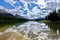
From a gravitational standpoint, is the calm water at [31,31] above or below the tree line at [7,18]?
below

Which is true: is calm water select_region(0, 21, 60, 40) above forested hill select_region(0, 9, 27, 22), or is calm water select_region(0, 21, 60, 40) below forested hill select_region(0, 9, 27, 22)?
below

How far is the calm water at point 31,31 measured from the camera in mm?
1504

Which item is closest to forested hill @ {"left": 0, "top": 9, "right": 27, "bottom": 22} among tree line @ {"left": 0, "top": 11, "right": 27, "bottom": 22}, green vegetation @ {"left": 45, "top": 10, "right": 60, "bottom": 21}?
tree line @ {"left": 0, "top": 11, "right": 27, "bottom": 22}

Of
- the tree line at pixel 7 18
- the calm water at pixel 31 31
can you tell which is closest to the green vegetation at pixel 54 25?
the calm water at pixel 31 31

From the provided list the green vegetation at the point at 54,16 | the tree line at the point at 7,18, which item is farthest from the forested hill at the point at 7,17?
the green vegetation at the point at 54,16

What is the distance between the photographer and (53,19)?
5.11 ft

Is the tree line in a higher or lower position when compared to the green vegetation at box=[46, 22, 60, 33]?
higher

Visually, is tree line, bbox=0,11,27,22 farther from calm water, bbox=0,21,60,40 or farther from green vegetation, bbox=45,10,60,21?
green vegetation, bbox=45,10,60,21

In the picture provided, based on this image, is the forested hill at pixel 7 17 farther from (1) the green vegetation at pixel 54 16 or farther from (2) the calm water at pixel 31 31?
(1) the green vegetation at pixel 54 16

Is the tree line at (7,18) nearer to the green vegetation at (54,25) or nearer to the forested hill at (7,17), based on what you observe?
the forested hill at (7,17)

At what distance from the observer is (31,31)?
1.53 m

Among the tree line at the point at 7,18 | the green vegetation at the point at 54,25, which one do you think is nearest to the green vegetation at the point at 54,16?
the green vegetation at the point at 54,25

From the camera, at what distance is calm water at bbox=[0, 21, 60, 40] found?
4.93 feet

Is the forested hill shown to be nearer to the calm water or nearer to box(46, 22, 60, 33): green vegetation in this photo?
the calm water
